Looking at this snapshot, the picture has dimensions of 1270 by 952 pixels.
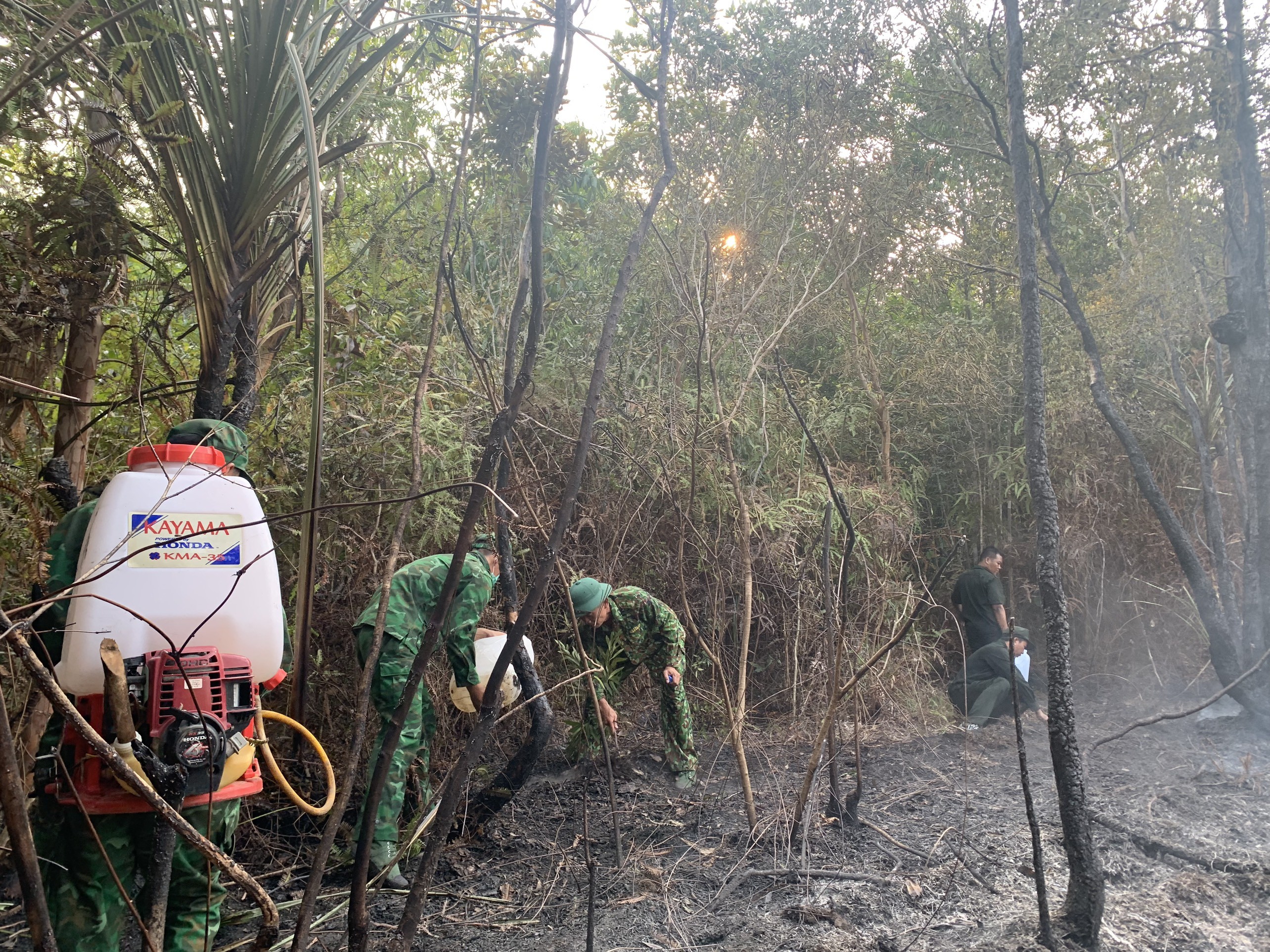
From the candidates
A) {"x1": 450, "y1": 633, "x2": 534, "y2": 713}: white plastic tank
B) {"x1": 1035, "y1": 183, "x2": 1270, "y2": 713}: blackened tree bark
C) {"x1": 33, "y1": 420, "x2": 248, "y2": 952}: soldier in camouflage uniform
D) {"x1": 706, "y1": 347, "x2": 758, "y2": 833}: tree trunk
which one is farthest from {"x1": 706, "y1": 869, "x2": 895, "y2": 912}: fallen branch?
{"x1": 1035, "y1": 183, "x2": 1270, "y2": 713}: blackened tree bark

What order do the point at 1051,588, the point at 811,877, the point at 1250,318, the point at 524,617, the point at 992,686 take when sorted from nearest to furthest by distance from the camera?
the point at 524,617
the point at 1051,588
the point at 811,877
the point at 1250,318
the point at 992,686

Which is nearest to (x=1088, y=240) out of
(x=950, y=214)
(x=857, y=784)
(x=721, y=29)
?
(x=950, y=214)

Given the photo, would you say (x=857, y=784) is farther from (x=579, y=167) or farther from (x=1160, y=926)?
(x=579, y=167)

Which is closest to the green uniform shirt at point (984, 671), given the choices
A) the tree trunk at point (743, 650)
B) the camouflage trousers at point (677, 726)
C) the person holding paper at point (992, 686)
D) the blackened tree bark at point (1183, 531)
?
the person holding paper at point (992, 686)

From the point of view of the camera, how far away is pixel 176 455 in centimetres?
196

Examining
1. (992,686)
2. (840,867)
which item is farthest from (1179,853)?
(992,686)

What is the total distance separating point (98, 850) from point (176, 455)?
1.01 m

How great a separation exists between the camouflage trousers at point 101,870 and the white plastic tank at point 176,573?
0.42m

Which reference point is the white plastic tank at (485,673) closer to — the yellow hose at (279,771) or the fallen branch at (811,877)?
the fallen branch at (811,877)

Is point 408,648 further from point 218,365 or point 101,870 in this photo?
point 218,365

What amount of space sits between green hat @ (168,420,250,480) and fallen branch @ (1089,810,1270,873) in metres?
3.84

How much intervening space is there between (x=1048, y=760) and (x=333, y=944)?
4366mm

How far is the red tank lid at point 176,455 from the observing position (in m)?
1.96

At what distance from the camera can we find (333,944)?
2.71m
